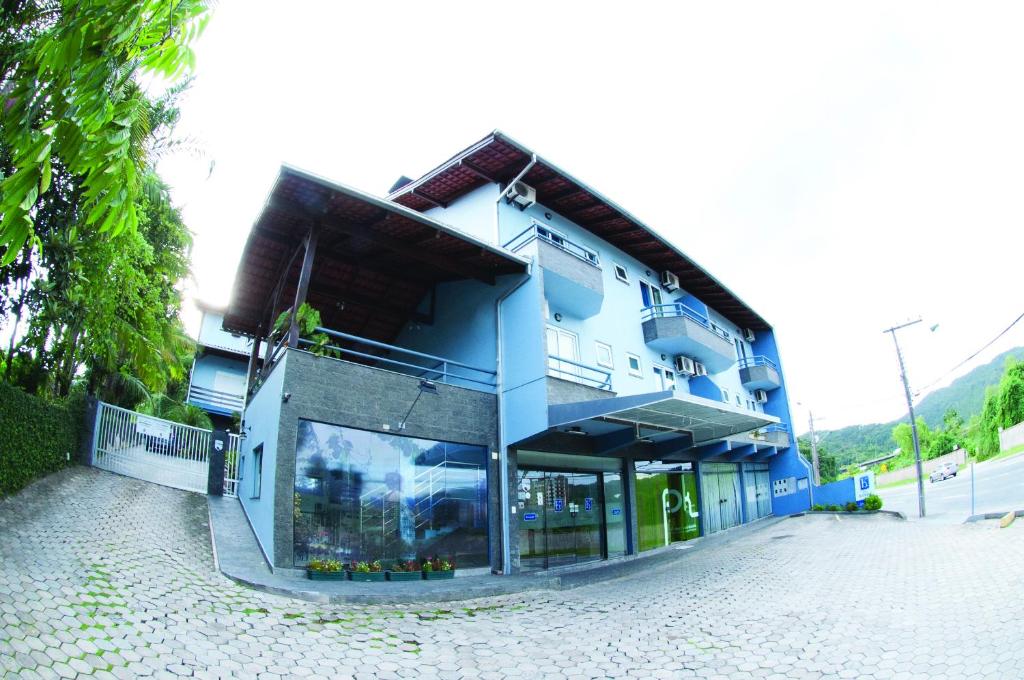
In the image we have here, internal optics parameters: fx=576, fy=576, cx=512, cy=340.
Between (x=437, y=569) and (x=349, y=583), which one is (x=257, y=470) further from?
(x=437, y=569)

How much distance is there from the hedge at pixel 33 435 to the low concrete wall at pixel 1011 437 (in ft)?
207

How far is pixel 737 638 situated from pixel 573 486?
8703 millimetres

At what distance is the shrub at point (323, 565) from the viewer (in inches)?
425

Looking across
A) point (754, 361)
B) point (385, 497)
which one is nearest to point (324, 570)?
point (385, 497)

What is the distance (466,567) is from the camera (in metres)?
13.3

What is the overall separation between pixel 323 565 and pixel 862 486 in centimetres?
2493

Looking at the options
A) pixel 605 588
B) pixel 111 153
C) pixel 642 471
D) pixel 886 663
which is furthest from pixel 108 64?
pixel 642 471

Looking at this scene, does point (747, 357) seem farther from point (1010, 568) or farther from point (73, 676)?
point (73, 676)

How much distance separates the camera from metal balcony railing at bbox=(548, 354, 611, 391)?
1542 centimetres

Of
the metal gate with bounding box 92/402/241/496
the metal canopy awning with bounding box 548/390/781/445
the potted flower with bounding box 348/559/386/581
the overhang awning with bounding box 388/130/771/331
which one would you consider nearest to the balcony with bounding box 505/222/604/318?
the overhang awning with bounding box 388/130/771/331

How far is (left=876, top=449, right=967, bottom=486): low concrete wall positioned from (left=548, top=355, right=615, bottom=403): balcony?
202 ft

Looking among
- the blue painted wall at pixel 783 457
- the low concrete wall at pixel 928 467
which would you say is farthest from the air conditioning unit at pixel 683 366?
the low concrete wall at pixel 928 467

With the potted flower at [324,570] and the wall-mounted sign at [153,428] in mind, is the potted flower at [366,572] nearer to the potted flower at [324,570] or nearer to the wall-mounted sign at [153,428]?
the potted flower at [324,570]

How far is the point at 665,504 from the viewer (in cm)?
2091
